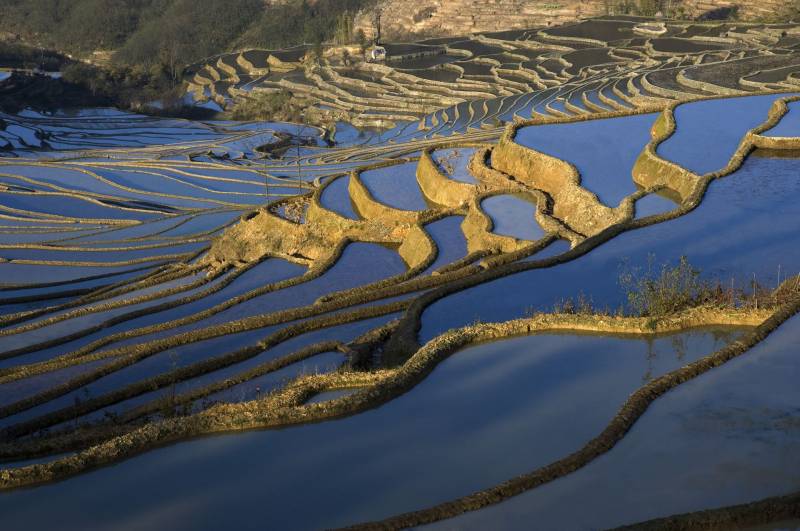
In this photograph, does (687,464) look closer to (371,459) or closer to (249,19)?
(371,459)

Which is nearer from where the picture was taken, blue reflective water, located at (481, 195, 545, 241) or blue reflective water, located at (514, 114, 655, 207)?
blue reflective water, located at (481, 195, 545, 241)

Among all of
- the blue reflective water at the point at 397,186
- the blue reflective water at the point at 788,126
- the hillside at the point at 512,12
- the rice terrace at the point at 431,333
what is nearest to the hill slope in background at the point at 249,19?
the hillside at the point at 512,12

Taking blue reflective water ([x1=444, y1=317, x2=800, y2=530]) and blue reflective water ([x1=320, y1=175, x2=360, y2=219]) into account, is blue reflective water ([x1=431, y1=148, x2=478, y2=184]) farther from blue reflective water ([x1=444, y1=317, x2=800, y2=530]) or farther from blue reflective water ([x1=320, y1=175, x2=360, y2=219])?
blue reflective water ([x1=444, y1=317, x2=800, y2=530])

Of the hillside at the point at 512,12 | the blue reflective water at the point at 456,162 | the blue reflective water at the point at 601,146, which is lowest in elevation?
the blue reflective water at the point at 456,162

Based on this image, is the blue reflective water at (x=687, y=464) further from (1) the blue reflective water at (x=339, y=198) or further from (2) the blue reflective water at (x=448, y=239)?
(1) the blue reflective water at (x=339, y=198)

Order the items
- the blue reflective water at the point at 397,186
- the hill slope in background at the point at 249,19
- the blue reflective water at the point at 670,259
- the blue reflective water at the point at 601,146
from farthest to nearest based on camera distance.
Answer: the hill slope in background at the point at 249,19
the blue reflective water at the point at 397,186
the blue reflective water at the point at 601,146
the blue reflective water at the point at 670,259

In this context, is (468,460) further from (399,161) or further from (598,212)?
(399,161)

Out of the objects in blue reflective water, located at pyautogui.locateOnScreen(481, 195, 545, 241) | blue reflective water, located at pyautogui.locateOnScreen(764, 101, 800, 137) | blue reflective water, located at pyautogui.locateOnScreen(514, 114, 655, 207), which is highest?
blue reflective water, located at pyautogui.locateOnScreen(764, 101, 800, 137)

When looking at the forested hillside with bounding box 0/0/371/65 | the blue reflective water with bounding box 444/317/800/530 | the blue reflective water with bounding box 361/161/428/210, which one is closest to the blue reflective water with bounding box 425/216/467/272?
the blue reflective water with bounding box 361/161/428/210

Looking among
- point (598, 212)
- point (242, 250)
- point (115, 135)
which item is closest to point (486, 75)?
point (115, 135)
